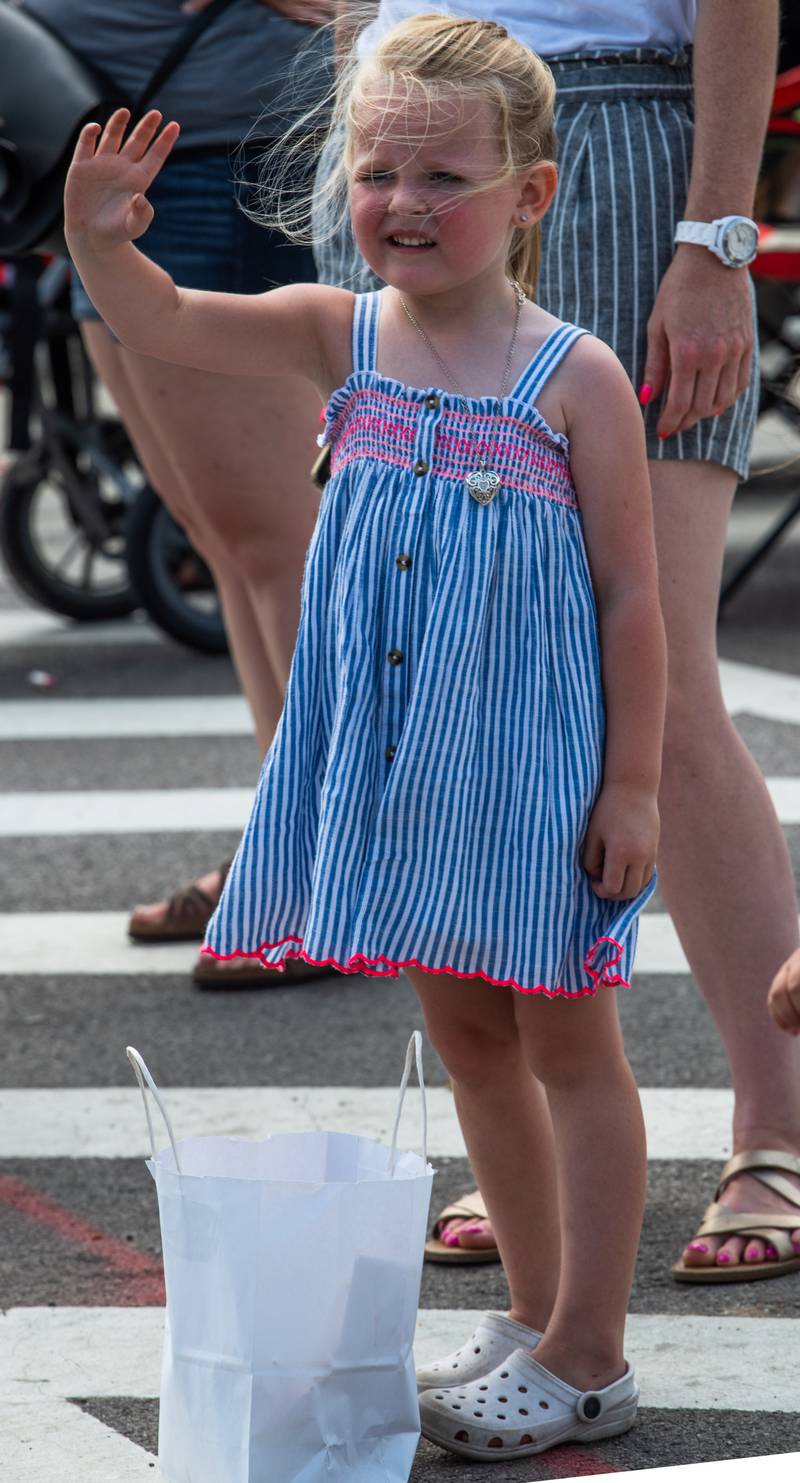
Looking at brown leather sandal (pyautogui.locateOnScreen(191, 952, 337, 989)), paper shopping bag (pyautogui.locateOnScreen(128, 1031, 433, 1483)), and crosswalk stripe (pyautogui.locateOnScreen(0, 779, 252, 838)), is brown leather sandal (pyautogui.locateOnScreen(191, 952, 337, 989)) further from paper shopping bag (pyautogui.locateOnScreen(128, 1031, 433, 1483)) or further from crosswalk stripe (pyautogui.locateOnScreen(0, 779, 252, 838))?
paper shopping bag (pyautogui.locateOnScreen(128, 1031, 433, 1483))

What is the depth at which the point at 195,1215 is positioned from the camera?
199 cm

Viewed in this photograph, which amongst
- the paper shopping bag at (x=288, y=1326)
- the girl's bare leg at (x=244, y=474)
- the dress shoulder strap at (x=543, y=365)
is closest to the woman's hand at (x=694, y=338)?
the dress shoulder strap at (x=543, y=365)

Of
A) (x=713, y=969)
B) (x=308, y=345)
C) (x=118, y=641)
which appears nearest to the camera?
(x=308, y=345)

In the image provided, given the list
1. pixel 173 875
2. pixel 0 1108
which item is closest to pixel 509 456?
pixel 0 1108

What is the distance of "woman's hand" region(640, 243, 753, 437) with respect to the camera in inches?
102

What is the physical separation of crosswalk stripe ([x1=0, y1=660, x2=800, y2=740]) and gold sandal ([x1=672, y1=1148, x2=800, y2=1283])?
318cm

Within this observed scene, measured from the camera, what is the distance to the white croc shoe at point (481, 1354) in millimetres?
2350

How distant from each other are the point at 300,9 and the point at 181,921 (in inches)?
67.1

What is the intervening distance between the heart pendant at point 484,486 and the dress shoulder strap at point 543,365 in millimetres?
93

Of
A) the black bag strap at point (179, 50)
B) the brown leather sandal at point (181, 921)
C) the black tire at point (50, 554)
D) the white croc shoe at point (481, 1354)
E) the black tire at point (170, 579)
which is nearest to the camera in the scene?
Result: the white croc shoe at point (481, 1354)

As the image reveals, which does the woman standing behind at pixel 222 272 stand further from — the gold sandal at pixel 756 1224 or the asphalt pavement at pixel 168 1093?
the gold sandal at pixel 756 1224

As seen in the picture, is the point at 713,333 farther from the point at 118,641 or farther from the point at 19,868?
the point at 118,641

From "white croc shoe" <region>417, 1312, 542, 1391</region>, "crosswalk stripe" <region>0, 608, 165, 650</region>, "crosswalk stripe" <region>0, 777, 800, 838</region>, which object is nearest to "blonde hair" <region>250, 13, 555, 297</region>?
"white croc shoe" <region>417, 1312, 542, 1391</region>

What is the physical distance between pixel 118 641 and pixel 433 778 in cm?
524
